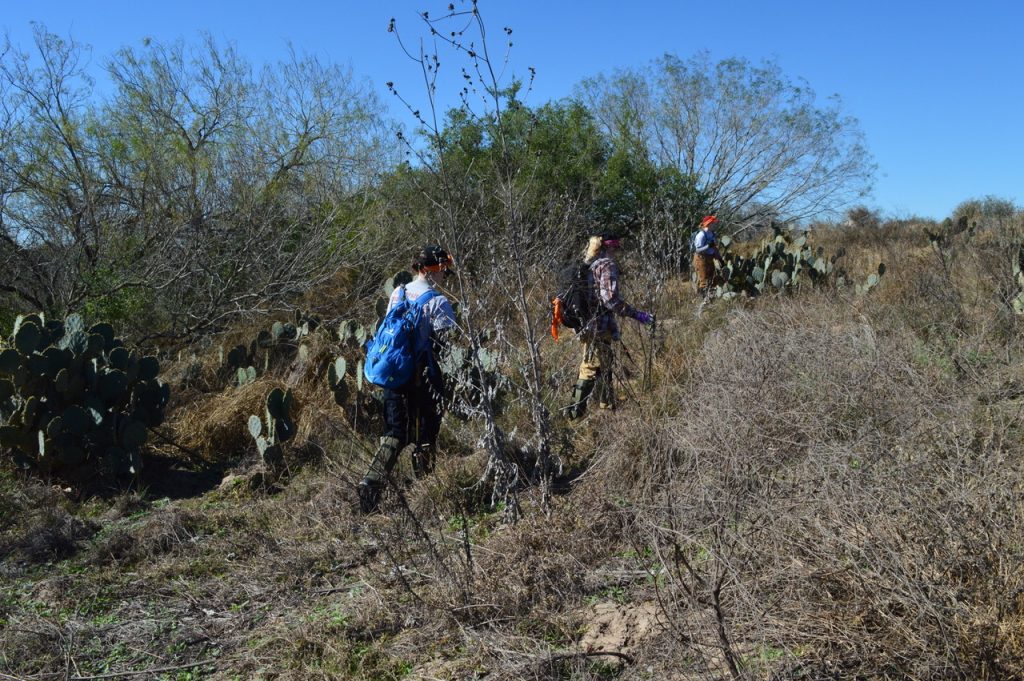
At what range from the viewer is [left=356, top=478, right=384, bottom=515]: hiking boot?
5.06 meters

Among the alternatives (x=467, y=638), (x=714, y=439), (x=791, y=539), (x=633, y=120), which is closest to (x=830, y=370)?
(x=714, y=439)

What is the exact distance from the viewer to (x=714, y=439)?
4340 mm

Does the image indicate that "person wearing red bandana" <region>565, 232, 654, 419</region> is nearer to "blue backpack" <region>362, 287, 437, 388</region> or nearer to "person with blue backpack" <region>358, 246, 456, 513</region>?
"person with blue backpack" <region>358, 246, 456, 513</region>

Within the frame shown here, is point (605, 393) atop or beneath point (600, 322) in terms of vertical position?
beneath

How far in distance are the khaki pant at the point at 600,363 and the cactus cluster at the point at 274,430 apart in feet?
7.01

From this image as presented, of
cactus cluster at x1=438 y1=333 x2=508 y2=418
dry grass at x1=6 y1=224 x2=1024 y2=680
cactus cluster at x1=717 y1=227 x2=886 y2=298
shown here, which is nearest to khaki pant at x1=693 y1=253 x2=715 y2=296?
cactus cluster at x1=717 y1=227 x2=886 y2=298

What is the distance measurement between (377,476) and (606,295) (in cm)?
209

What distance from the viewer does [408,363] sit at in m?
5.21

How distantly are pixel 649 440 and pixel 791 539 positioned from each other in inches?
→ 75.7

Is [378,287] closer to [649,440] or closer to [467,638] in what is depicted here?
[649,440]

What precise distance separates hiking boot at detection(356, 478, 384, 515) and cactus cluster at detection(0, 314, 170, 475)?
2220 millimetres

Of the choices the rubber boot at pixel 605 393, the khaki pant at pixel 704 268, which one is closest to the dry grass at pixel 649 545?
the rubber boot at pixel 605 393

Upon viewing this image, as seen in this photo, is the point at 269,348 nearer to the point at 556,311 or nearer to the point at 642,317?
the point at 556,311

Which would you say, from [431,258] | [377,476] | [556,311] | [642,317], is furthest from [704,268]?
[377,476]
